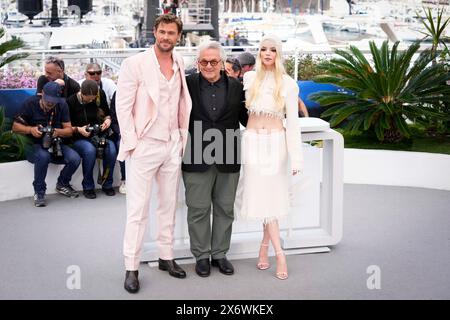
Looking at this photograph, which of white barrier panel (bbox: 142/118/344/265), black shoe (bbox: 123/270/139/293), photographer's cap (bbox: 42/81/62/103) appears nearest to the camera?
black shoe (bbox: 123/270/139/293)

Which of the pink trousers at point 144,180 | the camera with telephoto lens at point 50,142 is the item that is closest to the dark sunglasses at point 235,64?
the camera with telephoto lens at point 50,142

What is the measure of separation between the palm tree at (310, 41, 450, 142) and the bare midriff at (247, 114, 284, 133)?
3411 mm

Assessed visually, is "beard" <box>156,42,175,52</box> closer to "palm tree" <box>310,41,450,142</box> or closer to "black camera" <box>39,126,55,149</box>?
"black camera" <box>39,126,55,149</box>

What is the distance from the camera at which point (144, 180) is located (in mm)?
4941

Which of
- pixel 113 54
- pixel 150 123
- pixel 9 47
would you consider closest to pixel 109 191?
pixel 9 47

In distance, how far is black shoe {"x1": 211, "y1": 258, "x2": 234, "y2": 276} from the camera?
209 inches

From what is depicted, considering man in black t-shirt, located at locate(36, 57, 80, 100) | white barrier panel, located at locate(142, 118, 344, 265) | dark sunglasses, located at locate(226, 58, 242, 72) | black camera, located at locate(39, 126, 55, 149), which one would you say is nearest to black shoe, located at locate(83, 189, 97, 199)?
black camera, located at locate(39, 126, 55, 149)

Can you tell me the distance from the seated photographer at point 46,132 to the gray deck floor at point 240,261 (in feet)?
0.97

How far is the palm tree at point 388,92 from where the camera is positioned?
853 centimetres

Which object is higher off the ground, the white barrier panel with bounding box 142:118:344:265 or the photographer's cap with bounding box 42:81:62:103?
the photographer's cap with bounding box 42:81:62:103

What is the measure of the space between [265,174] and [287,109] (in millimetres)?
462

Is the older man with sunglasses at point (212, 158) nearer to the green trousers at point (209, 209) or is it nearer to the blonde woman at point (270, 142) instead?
the green trousers at point (209, 209)

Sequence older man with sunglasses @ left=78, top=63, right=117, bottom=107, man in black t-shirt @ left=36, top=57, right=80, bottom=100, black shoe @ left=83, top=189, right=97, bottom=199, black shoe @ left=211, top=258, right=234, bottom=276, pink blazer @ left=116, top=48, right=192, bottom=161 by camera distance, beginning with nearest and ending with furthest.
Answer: pink blazer @ left=116, top=48, right=192, bottom=161 < black shoe @ left=211, top=258, right=234, bottom=276 < black shoe @ left=83, top=189, right=97, bottom=199 < man in black t-shirt @ left=36, top=57, right=80, bottom=100 < older man with sunglasses @ left=78, top=63, right=117, bottom=107

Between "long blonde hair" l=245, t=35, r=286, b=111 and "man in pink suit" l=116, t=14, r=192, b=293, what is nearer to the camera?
"man in pink suit" l=116, t=14, r=192, b=293
